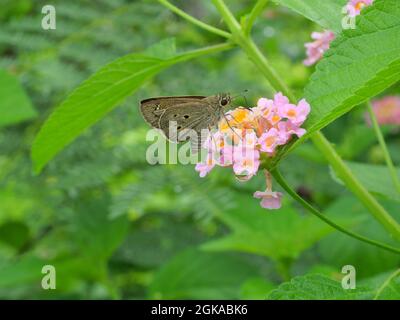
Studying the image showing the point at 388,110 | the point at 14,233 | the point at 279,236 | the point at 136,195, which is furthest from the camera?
the point at 388,110

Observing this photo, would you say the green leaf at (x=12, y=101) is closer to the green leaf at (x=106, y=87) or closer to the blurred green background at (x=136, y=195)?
the blurred green background at (x=136, y=195)

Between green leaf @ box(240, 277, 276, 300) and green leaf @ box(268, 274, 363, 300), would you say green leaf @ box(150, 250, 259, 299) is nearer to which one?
green leaf @ box(240, 277, 276, 300)

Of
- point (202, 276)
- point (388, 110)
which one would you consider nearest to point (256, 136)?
point (202, 276)

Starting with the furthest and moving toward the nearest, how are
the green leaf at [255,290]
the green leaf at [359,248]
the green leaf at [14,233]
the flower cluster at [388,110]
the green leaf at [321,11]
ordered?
the flower cluster at [388,110] < the green leaf at [14,233] < the green leaf at [359,248] < the green leaf at [255,290] < the green leaf at [321,11]
